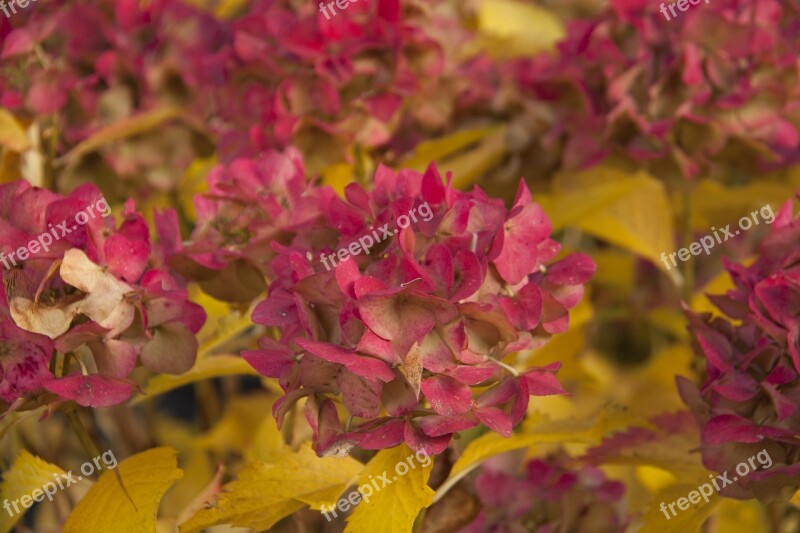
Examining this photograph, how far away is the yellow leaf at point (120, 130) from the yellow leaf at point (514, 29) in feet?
1.13

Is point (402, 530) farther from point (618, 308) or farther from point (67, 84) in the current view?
point (618, 308)

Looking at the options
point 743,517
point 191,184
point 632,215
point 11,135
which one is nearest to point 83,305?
point 11,135

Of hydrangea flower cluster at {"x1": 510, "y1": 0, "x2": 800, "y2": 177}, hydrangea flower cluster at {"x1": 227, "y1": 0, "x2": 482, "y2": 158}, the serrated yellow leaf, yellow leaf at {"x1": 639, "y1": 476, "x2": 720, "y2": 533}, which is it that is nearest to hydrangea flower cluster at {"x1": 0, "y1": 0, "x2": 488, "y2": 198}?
hydrangea flower cluster at {"x1": 227, "y1": 0, "x2": 482, "y2": 158}

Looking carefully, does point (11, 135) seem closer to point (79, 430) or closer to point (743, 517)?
point (79, 430)

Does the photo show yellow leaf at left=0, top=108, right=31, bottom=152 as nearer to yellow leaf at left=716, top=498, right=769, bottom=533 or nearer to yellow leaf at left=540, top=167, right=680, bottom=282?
yellow leaf at left=540, top=167, right=680, bottom=282

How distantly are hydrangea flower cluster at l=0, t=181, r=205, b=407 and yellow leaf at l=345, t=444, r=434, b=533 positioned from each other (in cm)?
12

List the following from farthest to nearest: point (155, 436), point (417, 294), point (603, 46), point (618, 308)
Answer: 1. point (618, 308)
2. point (155, 436)
3. point (603, 46)
4. point (417, 294)

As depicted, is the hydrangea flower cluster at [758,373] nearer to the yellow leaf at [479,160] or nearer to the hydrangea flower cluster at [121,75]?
the yellow leaf at [479,160]

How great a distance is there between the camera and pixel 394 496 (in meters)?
0.47

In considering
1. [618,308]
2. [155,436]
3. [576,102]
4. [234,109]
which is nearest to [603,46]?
[576,102]

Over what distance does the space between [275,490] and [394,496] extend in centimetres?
7

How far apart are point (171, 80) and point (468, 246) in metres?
0.39

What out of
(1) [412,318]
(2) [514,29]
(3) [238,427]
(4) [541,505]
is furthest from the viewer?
(2) [514,29]

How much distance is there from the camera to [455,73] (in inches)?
31.1
